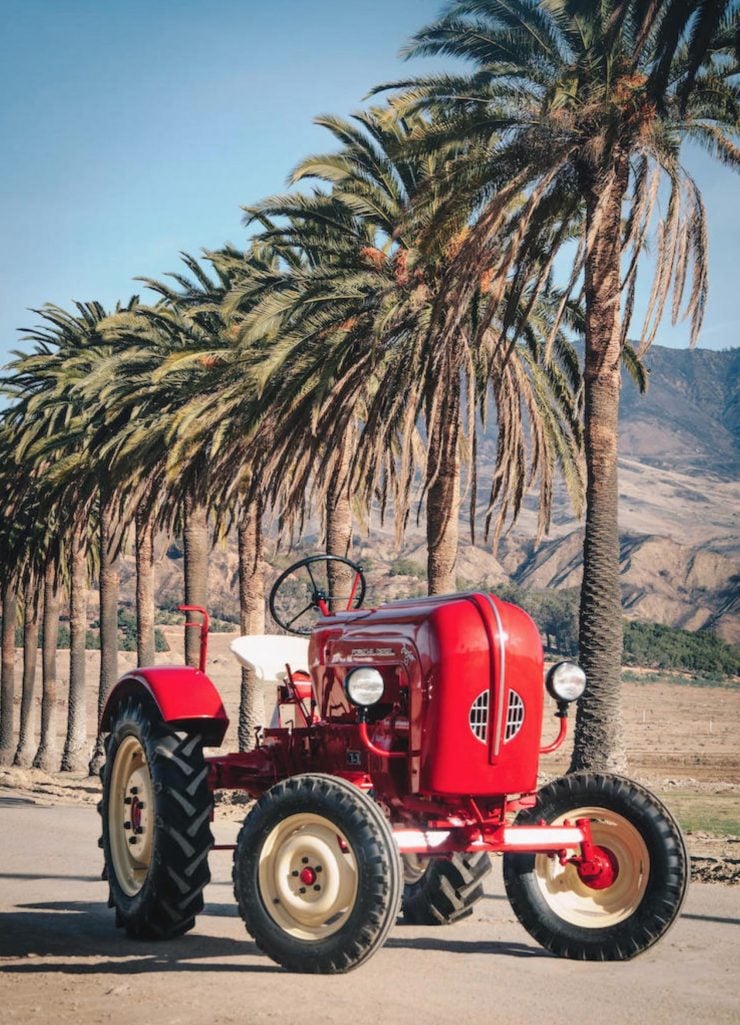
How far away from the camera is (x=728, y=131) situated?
16109 mm

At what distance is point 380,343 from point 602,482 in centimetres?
439

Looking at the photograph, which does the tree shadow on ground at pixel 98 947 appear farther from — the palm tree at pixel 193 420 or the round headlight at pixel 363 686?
the palm tree at pixel 193 420

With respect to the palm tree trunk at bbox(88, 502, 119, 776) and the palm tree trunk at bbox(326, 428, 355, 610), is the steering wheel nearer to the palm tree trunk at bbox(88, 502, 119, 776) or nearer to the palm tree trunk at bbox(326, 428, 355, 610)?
the palm tree trunk at bbox(326, 428, 355, 610)

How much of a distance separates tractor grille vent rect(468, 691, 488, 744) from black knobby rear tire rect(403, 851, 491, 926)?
156cm

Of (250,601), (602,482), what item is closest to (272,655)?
(602,482)

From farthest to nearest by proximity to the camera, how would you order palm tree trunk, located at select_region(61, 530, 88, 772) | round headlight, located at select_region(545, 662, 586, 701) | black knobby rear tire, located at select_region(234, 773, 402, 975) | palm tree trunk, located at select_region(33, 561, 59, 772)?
palm tree trunk, located at select_region(33, 561, 59, 772) → palm tree trunk, located at select_region(61, 530, 88, 772) → round headlight, located at select_region(545, 662, 586, 701) → black knobby rear tire, located at select_region(234, 773, 402, 975)

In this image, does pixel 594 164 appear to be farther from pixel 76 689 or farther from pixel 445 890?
pixel 76 689

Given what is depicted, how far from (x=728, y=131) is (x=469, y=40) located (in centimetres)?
345

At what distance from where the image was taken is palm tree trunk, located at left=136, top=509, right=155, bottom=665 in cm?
2820

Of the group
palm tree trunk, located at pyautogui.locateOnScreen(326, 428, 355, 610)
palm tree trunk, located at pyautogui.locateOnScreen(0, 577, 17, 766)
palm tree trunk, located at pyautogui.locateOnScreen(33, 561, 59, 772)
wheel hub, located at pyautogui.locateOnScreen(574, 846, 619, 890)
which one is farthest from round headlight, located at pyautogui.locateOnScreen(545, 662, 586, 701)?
palm tree trunk, located at pyautogui.locateOnScreen(0, 577, 17, 766)

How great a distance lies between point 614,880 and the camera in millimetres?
7500

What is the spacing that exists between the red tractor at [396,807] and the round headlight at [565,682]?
0.02 m

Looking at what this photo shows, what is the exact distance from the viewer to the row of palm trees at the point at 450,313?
1555 centimetres

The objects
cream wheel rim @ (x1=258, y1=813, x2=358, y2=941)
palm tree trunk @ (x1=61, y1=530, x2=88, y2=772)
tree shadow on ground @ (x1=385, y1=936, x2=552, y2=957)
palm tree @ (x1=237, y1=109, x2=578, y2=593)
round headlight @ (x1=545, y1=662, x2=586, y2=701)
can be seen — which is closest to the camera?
cream wheel rim @ (x1=258, y1=813, x2=358, y2=941)
